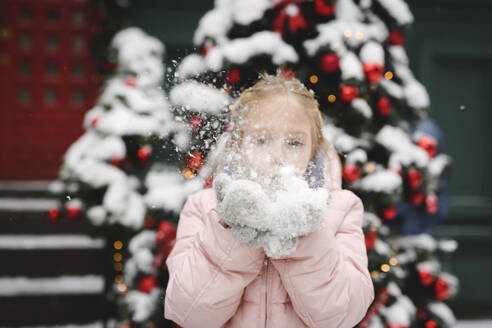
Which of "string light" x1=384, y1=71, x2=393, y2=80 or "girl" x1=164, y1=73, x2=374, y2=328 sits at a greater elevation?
"string light" x1=384, y1=71, x2=393, y2=80

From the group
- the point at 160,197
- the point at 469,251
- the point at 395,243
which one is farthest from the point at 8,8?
the point at 469,251

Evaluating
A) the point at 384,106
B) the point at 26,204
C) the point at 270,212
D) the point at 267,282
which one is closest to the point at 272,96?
the point at 270,212

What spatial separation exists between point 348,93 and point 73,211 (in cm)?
181

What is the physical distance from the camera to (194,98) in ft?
4.16

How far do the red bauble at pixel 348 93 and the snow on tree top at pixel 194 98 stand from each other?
1.08 meters

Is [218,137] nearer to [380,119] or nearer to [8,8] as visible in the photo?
[380,119]

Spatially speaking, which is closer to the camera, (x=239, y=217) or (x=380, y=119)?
(x=239, y=217)

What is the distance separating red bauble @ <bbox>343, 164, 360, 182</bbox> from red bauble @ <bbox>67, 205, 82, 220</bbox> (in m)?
1.69

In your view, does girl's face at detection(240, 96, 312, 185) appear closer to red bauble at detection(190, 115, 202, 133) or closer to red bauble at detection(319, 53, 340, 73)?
red bauble at detection(190, 115, 202, 133)

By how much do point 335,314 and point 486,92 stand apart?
14.1 ft

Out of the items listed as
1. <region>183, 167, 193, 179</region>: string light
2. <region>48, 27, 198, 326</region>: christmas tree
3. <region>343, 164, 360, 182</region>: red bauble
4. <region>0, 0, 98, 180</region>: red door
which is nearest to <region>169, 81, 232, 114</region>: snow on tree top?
<region>183, 167, 193, 179</region>: string light

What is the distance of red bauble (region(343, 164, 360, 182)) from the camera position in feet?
7.21

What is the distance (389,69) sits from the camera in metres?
2.58

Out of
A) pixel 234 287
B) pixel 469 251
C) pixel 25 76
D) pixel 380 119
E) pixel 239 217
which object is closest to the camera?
pixel 239 217
